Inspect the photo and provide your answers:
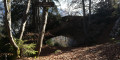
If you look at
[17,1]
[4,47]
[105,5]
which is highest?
[17,1]

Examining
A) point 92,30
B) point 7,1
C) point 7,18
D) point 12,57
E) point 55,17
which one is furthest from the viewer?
point 92,30

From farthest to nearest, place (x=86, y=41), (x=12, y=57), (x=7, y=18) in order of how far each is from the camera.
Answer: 1. (x=86, y=41)
2. (x=12, y=57)
3. (x=7, y=18)

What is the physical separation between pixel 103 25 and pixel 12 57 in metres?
17.0

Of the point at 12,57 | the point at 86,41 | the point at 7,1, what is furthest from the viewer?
the point at 86,41

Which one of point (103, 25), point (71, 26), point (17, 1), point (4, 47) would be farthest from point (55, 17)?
point (4, 47)

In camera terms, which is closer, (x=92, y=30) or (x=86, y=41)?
(x=86, y=41)

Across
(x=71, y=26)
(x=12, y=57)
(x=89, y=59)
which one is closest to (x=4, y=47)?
(x=12, y=57)

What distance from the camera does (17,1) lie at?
48.5 feet

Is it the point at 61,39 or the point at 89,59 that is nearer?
the point at 89,59

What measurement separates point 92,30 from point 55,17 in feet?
21.7

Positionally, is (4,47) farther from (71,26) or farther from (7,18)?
(71,26)

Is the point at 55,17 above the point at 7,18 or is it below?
below

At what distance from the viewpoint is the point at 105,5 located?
19156 mm

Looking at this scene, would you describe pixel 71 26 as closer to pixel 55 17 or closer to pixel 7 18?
pixel 55 17
